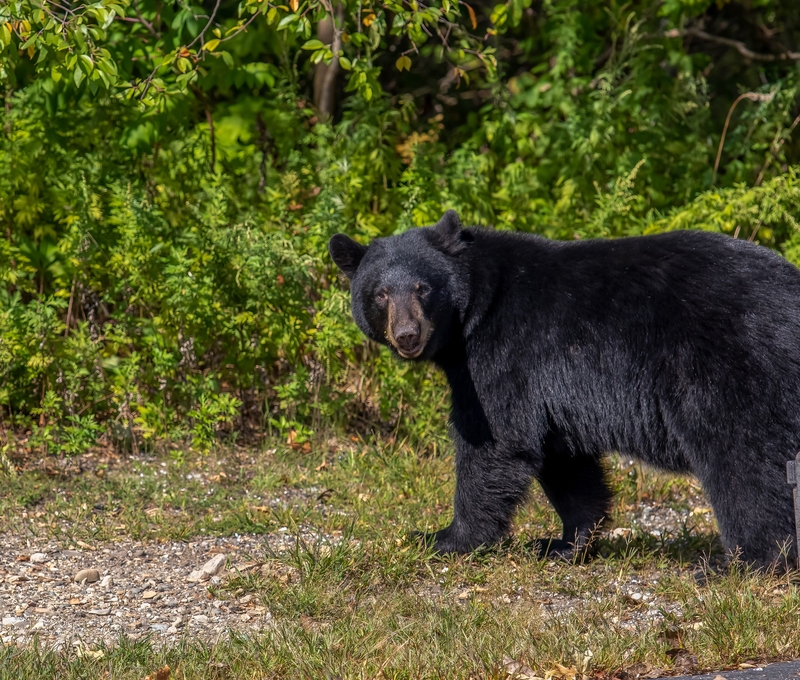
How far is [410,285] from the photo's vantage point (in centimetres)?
550

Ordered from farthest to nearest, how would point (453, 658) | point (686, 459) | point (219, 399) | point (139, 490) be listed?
1. point (219, 399)
2. point (139, 490)
3. point (686, 459)
4. point (453, 658)

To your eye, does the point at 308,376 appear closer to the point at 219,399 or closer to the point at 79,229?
the point at 219,399

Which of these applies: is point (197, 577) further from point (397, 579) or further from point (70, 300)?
point (70, 300)

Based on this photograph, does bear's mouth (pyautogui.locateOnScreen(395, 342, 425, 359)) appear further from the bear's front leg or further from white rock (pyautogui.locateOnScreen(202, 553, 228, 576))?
white rock (pyautogui.locateOnScreen(202, 553, 228, 576))

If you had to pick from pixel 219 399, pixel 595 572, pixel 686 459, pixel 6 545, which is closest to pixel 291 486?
pixel 219 399

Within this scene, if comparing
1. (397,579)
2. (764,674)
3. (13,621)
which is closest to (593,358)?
(397,579)

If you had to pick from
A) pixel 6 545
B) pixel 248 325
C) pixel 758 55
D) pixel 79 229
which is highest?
pixel 758 55

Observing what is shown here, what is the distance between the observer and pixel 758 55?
36.6ft

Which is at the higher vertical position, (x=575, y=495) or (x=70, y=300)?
(x=70, y=300)

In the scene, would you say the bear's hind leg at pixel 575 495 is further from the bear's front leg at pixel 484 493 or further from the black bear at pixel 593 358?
the bear's front leg at pixel 484 493

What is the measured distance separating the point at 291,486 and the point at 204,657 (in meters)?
2.88

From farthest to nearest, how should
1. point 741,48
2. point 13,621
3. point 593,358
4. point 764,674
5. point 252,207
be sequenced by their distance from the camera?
point 741,48 < point 252,207 < point 593,358 < point 13,621 < point 764,674

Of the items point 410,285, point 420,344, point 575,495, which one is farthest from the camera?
point 575,495

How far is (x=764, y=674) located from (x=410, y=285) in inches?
102
